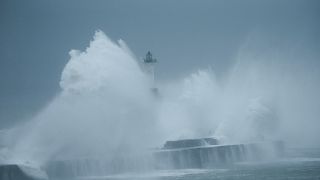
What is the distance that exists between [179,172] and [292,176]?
9643 millimetres

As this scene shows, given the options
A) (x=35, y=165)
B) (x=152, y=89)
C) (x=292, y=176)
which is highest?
(x=152, y=89)

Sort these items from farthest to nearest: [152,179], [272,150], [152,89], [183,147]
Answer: [152,89] < [272,150] < [183,147] < [152,179]

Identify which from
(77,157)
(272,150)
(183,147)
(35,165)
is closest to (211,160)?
(183,147)

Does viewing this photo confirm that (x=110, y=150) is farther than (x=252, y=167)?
Yes

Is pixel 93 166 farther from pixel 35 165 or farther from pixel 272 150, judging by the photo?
pixel 272 150

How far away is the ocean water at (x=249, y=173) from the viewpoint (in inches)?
1288

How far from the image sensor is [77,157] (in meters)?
40.4

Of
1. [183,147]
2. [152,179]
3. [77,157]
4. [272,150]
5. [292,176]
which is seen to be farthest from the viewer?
[272,150]

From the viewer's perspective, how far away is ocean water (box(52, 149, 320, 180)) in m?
32.7

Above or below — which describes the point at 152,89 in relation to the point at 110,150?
above

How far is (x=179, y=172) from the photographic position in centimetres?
3881

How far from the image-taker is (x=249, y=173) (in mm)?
35094

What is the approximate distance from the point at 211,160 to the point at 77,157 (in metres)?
11.0

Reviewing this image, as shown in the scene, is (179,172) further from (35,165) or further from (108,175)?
(35,165)
